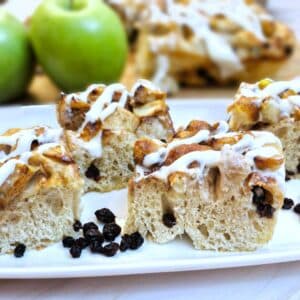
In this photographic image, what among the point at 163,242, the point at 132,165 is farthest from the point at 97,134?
the point at 163,242

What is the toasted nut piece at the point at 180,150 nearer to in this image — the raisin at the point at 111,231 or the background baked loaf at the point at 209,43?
the raisin at the point at 111,231

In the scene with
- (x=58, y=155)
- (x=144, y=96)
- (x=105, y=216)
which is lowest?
(x=105, y=216)

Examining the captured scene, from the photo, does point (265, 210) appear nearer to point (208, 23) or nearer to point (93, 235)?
point (93, 235)

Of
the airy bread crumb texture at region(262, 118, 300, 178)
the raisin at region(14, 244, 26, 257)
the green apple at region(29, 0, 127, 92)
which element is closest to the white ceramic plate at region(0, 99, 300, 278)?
the raisin at region(14, 244, 26, 257)

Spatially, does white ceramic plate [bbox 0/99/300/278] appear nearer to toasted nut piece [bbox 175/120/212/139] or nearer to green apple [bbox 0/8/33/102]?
toasted nut piece [bbox 175/120/212/139]

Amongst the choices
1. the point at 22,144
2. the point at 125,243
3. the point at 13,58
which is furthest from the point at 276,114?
the point at 13,58

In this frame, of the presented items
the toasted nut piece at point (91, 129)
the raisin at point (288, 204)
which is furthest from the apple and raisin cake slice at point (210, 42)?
the raisin at point (288, 204)

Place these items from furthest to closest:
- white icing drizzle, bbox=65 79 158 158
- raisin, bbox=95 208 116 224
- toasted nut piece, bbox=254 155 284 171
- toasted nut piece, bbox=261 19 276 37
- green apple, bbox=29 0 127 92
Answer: toasted nut piece, bbox=261 19 276 37 → green apple, bbox=29 0 127 92 → white icing drizzle, bbox=65 79 158 158 → raisin, bbox=95 208 116 224 → toasted nut piece, bbox=254 155 284 171
